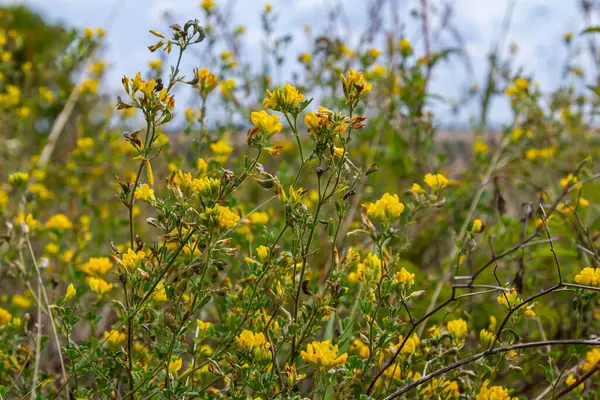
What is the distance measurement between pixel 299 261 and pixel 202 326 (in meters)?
0.25

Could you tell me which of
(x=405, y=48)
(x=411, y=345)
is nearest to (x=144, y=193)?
(x=411, y=345)

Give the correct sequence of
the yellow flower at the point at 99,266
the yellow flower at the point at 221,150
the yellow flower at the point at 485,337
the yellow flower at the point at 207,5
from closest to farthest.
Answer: the yellow flower at the point at 485,337 < the yellow flower at the point at 99,266 < the yellow flower at the point at 221,150 < the yellow flower at the point at 207,5

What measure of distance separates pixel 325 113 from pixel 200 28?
1.00ft

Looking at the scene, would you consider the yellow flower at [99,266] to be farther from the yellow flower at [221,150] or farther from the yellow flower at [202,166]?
the yellow flower at [221,150]

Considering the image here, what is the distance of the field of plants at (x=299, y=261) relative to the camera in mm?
1106

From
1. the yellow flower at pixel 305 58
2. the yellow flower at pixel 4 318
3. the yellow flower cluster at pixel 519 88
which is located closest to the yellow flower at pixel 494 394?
the yellow flower at pixel 4 318

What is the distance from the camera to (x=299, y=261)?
1279 mm

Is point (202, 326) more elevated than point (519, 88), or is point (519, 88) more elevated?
point (519, 88)

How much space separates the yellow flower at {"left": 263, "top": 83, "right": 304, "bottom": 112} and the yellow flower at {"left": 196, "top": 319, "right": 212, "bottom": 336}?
0.48 meters

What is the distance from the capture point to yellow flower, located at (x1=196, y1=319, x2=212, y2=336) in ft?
4.15

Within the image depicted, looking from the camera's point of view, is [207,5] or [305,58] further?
[305,58]

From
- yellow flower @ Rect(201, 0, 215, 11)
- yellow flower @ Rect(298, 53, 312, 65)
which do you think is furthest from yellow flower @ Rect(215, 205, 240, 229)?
yellow flower @ Rect(298, 53, 312, 65)

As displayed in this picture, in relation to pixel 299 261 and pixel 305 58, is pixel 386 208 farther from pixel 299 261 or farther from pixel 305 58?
pixel 305 58

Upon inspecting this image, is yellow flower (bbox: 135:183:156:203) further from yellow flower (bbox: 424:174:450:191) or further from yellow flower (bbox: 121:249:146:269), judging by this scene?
yellow flower (bbox: 424:174:450:191)
